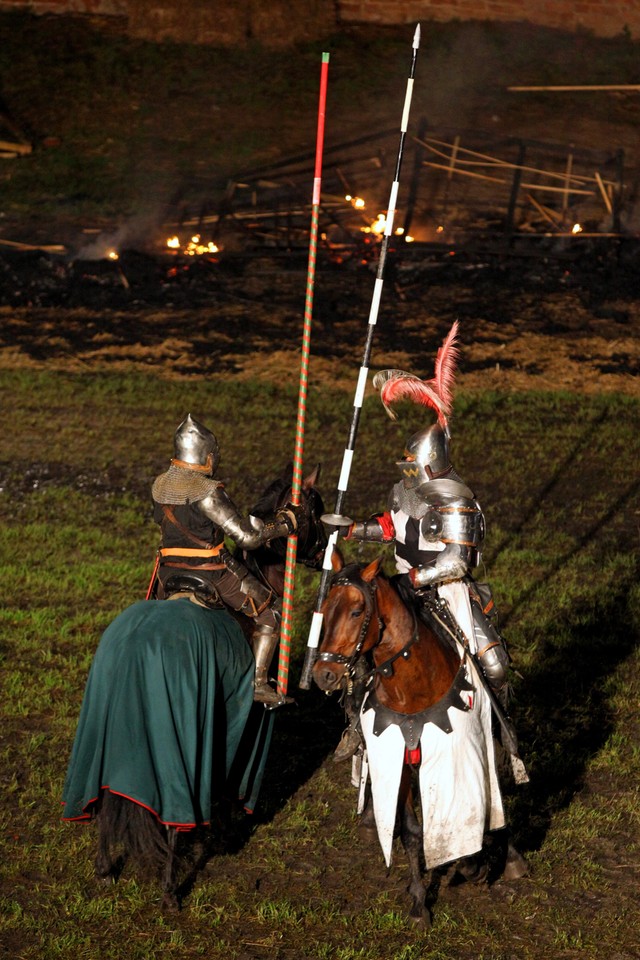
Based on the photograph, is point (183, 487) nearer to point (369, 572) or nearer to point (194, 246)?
point (369, 572)

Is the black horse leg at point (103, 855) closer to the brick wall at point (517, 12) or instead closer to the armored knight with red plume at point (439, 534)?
the armored knight with red plume at point (439, 534)

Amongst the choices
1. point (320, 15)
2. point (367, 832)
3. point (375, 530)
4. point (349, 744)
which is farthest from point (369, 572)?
point (320, 15)

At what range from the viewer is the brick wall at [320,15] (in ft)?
93.1

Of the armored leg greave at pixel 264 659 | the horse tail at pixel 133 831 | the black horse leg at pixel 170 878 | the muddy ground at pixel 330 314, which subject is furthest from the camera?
the muddy ground at pixel 330 314

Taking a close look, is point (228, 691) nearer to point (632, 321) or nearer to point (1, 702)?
point (1, 702)

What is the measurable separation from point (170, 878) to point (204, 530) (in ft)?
6.24

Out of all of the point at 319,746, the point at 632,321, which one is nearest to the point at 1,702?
the point at 319,746

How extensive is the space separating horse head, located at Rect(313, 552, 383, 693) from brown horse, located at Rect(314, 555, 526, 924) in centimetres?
12

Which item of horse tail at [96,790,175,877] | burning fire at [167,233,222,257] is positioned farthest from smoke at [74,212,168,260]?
horse tail at [96,790,175,877]

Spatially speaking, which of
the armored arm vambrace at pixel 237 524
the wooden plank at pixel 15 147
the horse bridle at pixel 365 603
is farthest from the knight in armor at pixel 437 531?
the wooden plank at pixel 15 147

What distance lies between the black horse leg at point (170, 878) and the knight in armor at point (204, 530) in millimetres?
1018

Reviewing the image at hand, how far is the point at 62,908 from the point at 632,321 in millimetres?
13782

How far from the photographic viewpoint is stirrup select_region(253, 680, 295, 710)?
24.8 feet

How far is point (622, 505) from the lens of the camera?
45.9 feet
